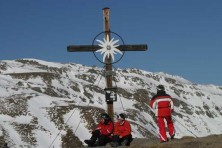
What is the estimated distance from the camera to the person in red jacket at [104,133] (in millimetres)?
21438

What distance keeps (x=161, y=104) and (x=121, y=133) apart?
9.04ft

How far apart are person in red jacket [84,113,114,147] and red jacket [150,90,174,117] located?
A: 3.42 meters

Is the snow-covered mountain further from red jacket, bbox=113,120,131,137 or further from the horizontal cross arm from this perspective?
red jacket, bbox=113,120,131,137

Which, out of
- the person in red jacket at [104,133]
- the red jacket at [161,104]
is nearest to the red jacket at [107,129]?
the person in red jacket at [104,133]

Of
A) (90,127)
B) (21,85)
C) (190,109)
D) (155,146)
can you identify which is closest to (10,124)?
(90,127)

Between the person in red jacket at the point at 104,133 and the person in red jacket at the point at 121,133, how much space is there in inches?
27.0

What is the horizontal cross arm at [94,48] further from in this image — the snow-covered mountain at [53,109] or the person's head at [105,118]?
the snow-covered mountain at [53,109]

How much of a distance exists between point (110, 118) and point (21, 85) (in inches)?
3478

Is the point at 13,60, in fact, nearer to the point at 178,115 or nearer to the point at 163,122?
the point at 178,115

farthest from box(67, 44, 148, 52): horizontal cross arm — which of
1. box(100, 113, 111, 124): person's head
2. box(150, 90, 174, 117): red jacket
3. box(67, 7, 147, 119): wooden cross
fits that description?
box(150, 90, 174, 117): red jacket

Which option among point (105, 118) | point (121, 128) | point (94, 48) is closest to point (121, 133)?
point (121, 128)

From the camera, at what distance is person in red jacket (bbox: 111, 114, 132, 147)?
20189mm

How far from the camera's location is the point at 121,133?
67.5 feet

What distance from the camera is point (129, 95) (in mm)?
159250
